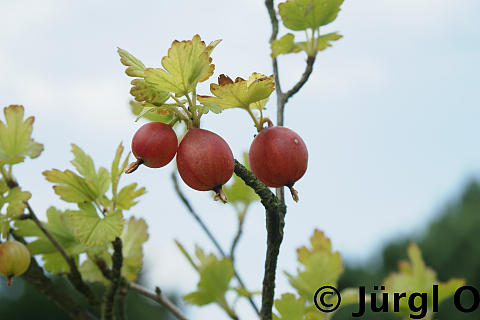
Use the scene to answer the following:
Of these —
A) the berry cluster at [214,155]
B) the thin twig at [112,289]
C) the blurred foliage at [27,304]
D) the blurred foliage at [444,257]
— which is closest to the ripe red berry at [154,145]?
the berry cluster at [214,155]

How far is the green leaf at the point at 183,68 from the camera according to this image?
72cm

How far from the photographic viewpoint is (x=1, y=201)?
1.04 m

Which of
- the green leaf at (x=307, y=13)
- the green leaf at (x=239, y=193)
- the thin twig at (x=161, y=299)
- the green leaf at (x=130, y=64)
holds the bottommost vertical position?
the thin twig at (x=161, y=299)

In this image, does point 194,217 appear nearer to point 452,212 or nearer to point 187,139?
point 187,139

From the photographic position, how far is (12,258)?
3.22 feet

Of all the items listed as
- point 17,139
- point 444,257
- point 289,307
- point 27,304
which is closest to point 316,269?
point 289,307

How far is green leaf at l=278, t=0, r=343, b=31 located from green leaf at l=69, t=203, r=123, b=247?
1.70 feet

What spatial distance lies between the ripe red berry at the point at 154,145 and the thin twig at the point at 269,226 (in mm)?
101

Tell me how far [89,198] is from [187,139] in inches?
15.9

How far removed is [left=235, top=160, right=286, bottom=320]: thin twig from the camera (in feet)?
2.41

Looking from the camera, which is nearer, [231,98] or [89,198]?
[231,98]

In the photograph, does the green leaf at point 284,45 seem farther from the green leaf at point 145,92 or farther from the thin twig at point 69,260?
the thin twig at point 69,260

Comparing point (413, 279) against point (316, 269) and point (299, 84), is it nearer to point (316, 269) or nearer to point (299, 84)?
point (316, 269)

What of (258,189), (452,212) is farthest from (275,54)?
(452,212)
